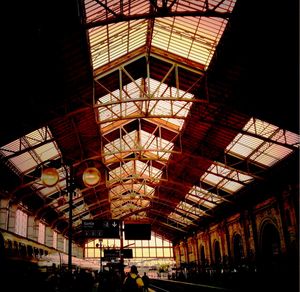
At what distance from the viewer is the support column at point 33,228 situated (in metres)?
23.0

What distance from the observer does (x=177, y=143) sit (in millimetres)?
19000

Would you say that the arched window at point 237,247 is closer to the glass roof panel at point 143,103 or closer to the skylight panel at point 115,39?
the glass roof panel at point 143,103

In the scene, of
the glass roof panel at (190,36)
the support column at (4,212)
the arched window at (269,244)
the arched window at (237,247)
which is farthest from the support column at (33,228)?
the glass roof panel at (190,36)

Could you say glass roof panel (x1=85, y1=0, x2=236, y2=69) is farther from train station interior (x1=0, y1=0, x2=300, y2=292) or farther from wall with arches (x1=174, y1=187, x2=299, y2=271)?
wall with arches (x1=174, y1=187, x2=299, y2=271)

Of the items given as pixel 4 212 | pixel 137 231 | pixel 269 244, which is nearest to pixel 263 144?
pixel 137 231

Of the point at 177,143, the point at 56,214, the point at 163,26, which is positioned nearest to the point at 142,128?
the point at 177,143

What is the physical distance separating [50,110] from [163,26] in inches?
208

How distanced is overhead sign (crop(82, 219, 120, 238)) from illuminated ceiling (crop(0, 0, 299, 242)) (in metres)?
2.98

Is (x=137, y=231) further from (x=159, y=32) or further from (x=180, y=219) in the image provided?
(x=180, y=219)

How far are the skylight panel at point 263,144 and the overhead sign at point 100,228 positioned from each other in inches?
264

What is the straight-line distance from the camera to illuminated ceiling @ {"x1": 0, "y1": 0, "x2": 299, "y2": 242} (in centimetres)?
1095

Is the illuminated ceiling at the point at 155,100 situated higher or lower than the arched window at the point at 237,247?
higher

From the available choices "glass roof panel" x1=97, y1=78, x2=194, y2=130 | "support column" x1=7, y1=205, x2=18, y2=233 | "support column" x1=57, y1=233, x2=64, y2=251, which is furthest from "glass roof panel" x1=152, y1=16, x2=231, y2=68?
"support column" x1=57, y1=233, x2=64, y2=251

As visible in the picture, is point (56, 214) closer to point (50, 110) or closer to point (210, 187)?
point (210, 187)
